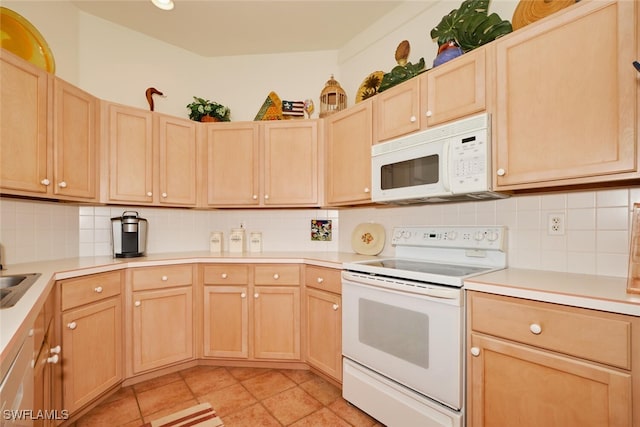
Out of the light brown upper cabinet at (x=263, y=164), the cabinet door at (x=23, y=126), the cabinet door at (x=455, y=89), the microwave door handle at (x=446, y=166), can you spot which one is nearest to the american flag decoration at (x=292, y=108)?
the light brown upper cabinet at (x=263, y=164)

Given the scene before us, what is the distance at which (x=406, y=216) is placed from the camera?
2.26 meters

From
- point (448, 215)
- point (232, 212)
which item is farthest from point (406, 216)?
point (232, 212)

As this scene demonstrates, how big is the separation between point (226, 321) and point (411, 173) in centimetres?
177

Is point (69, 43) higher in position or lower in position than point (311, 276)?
higher

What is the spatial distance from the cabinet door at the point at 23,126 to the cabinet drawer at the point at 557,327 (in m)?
2.46

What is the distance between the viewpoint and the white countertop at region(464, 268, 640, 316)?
39.0 inches

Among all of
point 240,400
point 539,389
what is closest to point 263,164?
point 240,400

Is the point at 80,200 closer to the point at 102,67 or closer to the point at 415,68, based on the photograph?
the point at 102,67

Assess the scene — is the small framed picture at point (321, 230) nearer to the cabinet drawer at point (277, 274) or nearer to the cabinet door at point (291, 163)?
the cabinet door at point (291, 163)

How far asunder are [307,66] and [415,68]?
1.25 m

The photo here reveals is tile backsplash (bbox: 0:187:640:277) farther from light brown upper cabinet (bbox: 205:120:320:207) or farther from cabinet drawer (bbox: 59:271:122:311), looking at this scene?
cabinet drawer (bbox: 59:271:122:311)

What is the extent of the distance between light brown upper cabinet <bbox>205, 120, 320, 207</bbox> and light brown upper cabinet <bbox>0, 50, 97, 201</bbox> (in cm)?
86

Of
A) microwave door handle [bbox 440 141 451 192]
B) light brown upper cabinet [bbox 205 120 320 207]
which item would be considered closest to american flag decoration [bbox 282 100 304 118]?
light brown upper cabinet [bbox 205 120 320 207]

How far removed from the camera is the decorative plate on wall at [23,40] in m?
1.80
